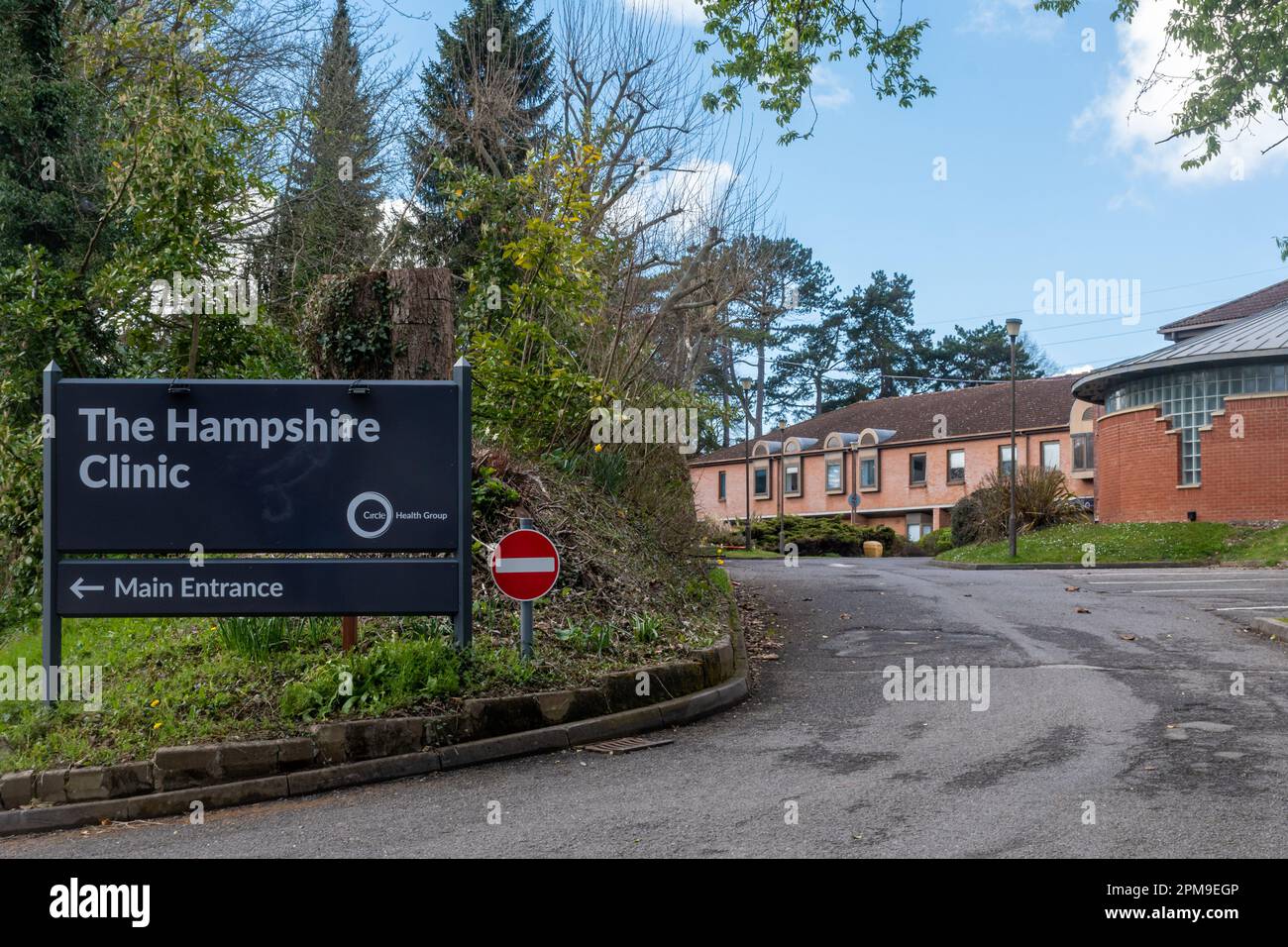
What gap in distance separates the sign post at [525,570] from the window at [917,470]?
45776 mm

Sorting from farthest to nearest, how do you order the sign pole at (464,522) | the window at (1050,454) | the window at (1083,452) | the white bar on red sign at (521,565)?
the window at (1050,454) → the window at (1083,452) → the white bar on red sign at (521,565) → the sign pole at (464,522)

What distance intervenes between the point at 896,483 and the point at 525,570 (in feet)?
154

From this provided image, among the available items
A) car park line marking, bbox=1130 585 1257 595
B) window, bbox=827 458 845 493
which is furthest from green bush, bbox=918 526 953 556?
car park line marking, bbox=1130 585 1257 595

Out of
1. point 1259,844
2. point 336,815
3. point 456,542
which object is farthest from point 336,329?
point 1259,844

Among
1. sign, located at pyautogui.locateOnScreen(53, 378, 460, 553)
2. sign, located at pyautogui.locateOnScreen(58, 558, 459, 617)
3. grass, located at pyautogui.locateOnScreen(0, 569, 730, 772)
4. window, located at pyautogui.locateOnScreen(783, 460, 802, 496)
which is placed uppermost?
window, located at pyautogui.locateOnScreen(783, 460, 802, 496)

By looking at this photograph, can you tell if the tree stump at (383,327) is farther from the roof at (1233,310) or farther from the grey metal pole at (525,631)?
the roof at (1233,310)

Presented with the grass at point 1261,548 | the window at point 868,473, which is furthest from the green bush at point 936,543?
the grass at point 1261,548

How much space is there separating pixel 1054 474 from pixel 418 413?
28900 mm

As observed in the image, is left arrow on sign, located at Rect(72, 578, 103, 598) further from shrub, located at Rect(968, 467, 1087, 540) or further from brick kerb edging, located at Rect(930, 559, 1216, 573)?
shrub, located at Rect(968, 467, 1087, 540)

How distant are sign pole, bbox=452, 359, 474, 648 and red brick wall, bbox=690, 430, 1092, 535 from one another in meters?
35.2

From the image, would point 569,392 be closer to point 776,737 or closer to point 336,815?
point 776,737

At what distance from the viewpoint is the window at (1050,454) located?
152ft

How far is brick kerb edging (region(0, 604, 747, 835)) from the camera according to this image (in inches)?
249

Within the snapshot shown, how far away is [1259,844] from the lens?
486 cm
